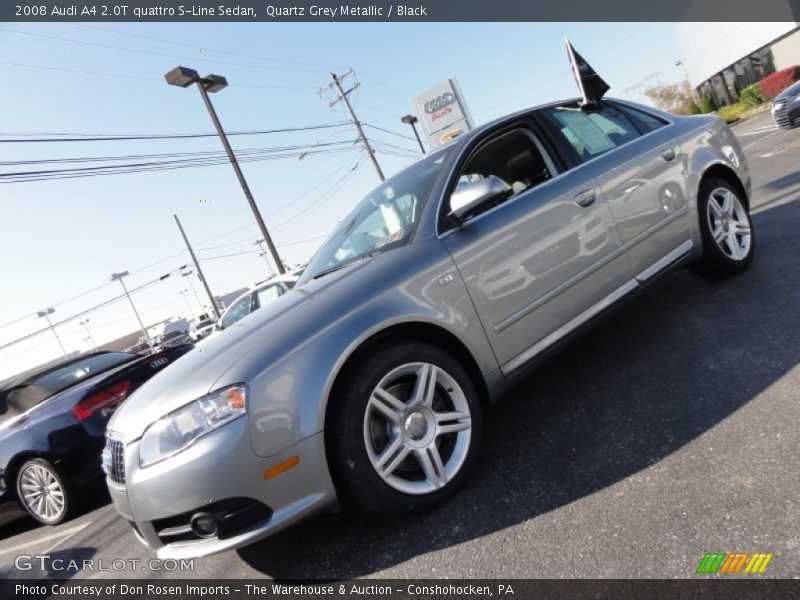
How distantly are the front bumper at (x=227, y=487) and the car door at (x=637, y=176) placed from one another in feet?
7.37

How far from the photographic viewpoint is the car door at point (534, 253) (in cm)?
263

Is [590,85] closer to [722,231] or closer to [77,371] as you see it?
[722,231]

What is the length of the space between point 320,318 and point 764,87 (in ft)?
105

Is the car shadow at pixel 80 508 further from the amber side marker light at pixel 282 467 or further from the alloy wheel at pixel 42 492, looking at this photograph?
the amber side marker light at pixel 282 467

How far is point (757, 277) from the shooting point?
148 inches

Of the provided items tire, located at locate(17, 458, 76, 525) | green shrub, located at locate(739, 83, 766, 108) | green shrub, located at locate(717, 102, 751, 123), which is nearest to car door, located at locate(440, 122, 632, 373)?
tire, located at locate(17, 458, 76, 525)

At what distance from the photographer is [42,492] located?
173 inches

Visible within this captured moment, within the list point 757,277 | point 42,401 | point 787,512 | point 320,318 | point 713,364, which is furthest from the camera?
point 42,401

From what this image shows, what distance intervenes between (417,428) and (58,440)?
3419 mm

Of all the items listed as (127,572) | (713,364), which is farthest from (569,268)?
(127,572)

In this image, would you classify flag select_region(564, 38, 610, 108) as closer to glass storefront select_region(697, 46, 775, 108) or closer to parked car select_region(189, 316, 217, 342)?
parked car select_region(189, 316, 217, 342)

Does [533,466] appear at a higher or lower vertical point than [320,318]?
lower

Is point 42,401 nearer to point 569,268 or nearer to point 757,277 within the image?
point 569,268

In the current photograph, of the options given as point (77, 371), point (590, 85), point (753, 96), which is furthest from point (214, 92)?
point (753, 96)
